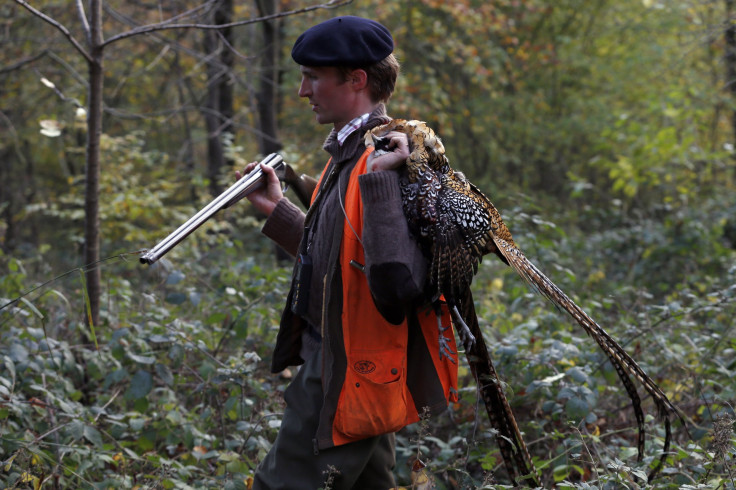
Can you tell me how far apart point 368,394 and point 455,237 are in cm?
57

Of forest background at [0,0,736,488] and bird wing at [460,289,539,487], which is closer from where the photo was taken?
bird wing at [460,289,539,487]

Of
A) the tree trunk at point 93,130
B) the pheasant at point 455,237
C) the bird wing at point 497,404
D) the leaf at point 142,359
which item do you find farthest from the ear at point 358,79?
the tree trunk at point 93,130

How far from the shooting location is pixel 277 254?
844cm

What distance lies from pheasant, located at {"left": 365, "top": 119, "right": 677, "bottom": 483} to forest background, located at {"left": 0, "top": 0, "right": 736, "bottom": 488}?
426mm

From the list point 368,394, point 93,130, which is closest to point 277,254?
point 93,130

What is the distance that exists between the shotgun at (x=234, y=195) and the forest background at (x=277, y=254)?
60 centimetres

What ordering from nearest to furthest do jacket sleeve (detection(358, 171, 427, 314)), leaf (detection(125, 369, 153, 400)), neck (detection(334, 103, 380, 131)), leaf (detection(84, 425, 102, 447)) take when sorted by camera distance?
jacket sleeve (detection(358, 171, 427, 314)), neck (detection(334, 103, 380, 131)), leaf (detection(84, 425, 102, 447)), leaf (detection(125, 369, 153, 400))

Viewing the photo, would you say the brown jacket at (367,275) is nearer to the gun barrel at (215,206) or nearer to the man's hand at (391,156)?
the man's hand at (391,156)

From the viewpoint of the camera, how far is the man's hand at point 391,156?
7.89 ft

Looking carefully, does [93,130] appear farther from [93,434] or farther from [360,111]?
[360,111]

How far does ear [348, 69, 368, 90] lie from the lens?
2.64 metres

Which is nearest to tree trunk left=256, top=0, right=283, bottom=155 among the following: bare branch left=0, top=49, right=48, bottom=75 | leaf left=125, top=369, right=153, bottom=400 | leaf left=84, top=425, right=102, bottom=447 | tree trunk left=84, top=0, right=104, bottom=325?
bare branch left=0, top=49, right=48, bottom=75

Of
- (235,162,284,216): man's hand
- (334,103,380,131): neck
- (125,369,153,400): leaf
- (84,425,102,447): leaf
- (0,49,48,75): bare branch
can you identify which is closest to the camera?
(334,103,380,131): neck

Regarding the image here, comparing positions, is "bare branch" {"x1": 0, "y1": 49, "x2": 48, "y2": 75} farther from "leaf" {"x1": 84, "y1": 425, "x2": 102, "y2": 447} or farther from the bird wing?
the bird wing
